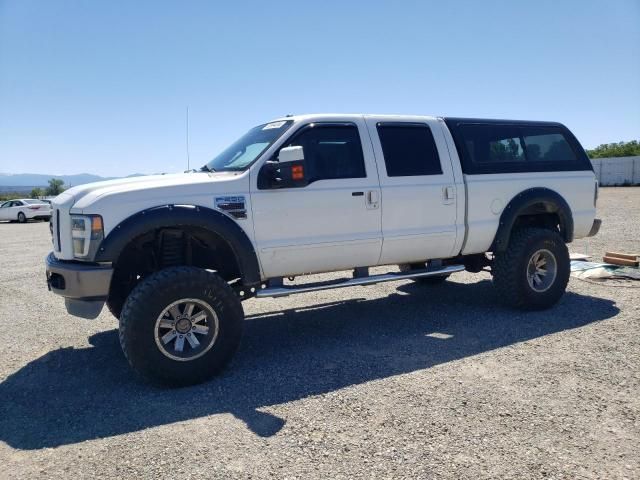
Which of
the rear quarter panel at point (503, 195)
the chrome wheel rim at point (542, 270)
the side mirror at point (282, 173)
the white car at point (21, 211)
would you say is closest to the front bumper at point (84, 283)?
the side mirror at point (282, 173)

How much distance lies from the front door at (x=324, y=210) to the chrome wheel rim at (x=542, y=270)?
7.27ft

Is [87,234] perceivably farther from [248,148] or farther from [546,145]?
[546,145]

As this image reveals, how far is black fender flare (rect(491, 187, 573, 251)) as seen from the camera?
5.95 meters

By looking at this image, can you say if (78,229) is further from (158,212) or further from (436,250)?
(436,250)

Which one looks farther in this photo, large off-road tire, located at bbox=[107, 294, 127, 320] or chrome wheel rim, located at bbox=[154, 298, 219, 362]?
large off-road tire, located at bbox=[107, 294, 127, 320]

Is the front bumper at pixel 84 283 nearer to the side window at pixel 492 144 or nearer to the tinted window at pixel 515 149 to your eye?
the tinted window at pixel 515 149

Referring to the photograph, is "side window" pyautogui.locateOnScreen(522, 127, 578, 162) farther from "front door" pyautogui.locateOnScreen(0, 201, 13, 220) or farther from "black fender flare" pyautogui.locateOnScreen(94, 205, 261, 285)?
"front door" pyautogui.locateOnScreen(0, 201, 13, 220)

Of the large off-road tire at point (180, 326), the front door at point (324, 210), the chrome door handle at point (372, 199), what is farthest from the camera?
the chrome door handle at point (372, 199)

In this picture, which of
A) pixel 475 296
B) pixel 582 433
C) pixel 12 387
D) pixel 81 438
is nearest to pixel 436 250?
pixel 475 296

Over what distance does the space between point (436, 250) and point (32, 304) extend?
5628 millimetres

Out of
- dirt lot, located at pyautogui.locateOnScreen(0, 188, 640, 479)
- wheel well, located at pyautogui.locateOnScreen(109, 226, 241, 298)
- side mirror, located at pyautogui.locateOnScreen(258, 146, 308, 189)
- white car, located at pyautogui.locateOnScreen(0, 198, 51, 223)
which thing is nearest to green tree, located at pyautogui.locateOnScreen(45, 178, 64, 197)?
white car, located at pyautogui.locateOnScreen(0, 198, 51, 223)

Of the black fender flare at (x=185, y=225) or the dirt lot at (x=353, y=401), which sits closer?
the dirt lot at (x=353, y=401)

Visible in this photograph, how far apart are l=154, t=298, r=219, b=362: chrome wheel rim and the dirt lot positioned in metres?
0.30

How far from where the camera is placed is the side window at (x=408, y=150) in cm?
531
